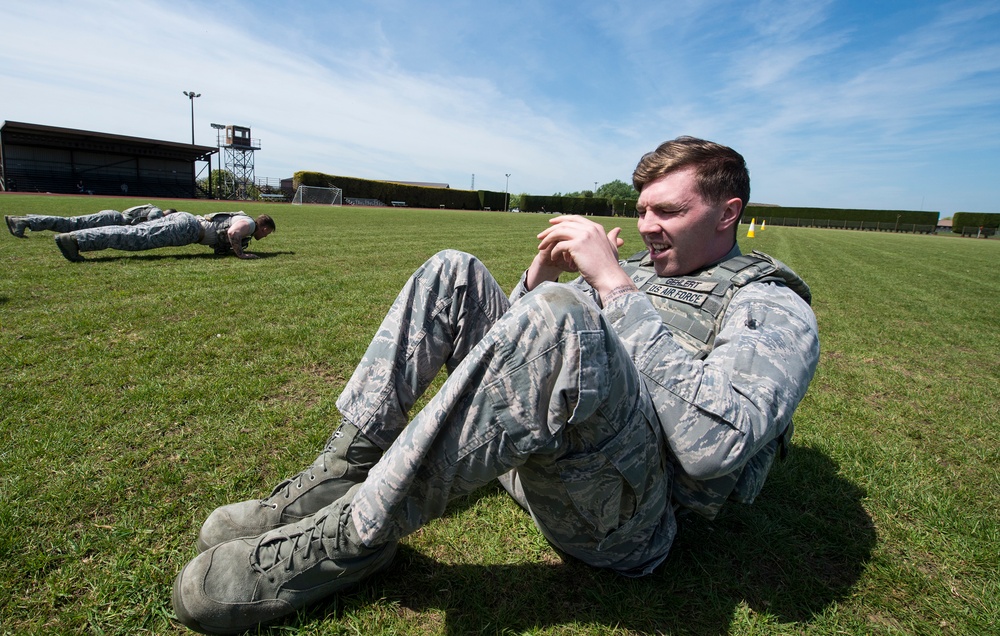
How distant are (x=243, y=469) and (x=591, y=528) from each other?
169 cm

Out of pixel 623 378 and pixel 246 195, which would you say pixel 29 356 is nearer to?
pixel 623 378

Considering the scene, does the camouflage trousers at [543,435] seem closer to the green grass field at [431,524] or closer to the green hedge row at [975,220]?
the green grass field at [431,524]

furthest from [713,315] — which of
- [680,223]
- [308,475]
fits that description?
[308,475]

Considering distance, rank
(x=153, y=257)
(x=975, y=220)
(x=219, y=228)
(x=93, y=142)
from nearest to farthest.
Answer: (x=153, y=257), (x=219, y=228), (x=93, y=142), (x=975, y=220)

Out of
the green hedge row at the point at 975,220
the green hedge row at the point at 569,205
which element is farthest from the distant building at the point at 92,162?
the green hedge row at the point at 975,220

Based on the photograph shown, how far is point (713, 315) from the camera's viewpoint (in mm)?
1870

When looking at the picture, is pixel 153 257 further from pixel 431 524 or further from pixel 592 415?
pixel 592 415

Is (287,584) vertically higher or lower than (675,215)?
lower

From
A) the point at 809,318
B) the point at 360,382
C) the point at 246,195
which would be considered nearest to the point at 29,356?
the point at 360,382

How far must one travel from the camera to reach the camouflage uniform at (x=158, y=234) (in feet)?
22.4

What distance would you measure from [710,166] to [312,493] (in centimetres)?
195

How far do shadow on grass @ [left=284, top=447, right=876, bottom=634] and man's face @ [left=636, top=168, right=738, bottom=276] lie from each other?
1134mm

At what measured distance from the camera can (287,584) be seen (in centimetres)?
149

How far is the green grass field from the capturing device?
1.67 meters
